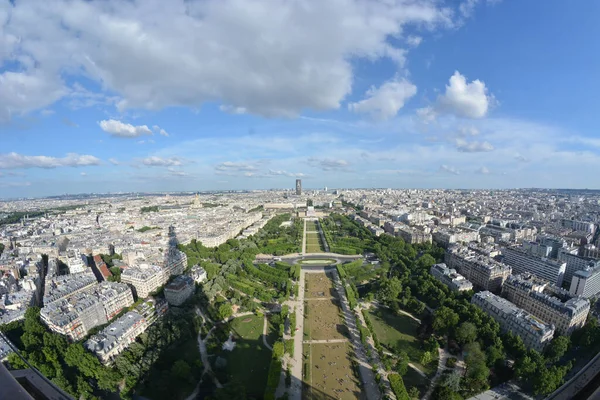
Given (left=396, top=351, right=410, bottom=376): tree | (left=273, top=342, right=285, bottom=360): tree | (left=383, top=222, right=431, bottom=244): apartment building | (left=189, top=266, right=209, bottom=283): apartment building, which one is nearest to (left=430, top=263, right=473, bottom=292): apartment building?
(left=396, top=351, right=410, bottom=376): tree

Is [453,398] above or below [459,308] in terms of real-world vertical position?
below

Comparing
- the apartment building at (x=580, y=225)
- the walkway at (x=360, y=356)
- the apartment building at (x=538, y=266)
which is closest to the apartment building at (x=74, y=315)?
the walkway at (x=360, y=356)

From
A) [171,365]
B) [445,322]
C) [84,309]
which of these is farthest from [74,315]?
[445,322]

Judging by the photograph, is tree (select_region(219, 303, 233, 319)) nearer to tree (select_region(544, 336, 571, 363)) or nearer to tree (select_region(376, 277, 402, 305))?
tree (select_region(376, 277, 402, 305))

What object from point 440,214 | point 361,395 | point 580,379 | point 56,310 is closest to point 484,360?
point 361,395

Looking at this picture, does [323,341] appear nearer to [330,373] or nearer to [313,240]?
[330,373]

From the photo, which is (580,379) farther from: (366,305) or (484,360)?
(366,305)
